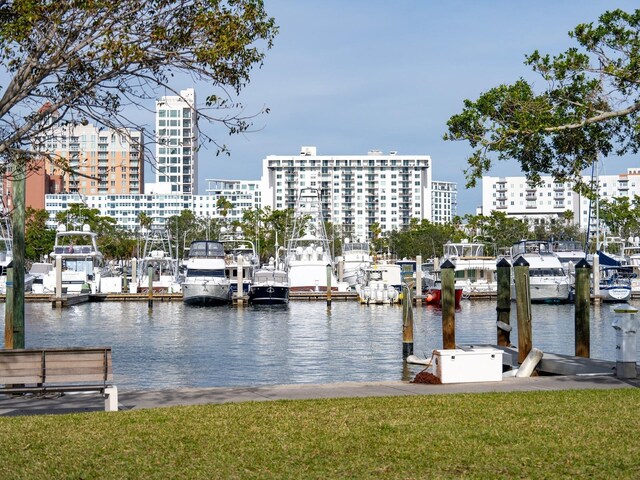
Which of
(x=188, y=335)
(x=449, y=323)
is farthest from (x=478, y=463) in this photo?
(x=188, y=335)

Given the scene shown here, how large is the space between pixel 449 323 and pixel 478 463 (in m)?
17.8

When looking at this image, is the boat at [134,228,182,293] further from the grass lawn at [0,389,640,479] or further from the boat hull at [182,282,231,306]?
the grass lawn at [0,389,640,479]

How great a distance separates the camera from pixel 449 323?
27391 millimetres

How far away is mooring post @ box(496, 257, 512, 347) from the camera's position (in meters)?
29.5

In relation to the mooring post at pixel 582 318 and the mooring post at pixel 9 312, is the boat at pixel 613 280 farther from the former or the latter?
the mooring post at pixel 9 312

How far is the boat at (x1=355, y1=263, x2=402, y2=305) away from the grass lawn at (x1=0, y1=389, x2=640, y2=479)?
60.6 meters

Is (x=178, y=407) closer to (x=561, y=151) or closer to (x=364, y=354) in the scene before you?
(x=561, y=151)

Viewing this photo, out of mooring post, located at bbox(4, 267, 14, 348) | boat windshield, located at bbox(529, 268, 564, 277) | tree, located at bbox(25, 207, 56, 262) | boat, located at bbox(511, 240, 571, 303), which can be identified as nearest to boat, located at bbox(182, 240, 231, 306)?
boat, located at bbox(511, 240, 571, 303)

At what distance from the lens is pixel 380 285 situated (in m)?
77.5

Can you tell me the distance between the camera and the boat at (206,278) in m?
72.1

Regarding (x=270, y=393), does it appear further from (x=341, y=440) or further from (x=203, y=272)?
(x=203, y=272)

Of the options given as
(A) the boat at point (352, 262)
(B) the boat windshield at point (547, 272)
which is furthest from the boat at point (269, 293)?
(B) the boat windshield at point (547, 272)

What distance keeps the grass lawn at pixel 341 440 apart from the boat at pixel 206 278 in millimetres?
58069

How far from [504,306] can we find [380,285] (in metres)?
47.1
